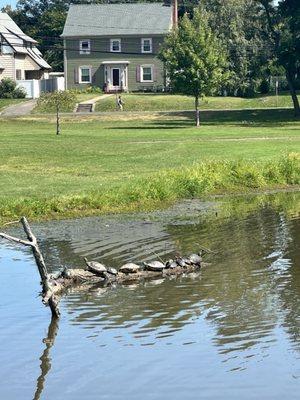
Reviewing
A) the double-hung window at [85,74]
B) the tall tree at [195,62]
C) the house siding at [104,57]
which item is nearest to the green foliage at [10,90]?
the house siding at [104,57]

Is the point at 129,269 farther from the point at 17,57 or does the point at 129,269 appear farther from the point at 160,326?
the point at 17,57

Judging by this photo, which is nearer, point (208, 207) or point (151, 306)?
point (151, 306)

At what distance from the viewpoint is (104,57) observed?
92.4 meters

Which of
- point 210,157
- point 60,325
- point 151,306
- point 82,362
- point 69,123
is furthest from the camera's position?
point 69,123

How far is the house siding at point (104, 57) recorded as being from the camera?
91.8m

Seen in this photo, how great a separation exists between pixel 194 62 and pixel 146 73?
99.3 ft

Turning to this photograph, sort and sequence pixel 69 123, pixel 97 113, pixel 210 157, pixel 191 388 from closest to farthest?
pixel 191 388 → pixel 210 157 → pixel 69 123 → pixel 97 113

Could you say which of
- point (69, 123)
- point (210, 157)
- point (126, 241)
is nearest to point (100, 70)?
point (69, 123)

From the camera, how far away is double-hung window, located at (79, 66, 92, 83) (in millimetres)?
92500

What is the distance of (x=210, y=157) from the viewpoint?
40.6 meters

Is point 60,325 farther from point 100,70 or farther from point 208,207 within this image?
point 100,70

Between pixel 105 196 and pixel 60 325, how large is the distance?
1407cm

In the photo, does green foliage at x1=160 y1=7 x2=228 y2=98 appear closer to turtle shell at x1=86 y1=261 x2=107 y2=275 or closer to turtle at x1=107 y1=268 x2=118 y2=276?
turtle at x1=107 y1=268 x2=118 y2=276

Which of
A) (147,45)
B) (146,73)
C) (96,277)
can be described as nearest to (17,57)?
(146,73)
